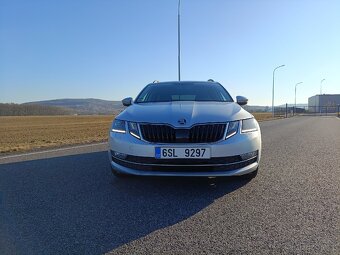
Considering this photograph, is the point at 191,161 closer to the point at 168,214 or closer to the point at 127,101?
the point at 168,214

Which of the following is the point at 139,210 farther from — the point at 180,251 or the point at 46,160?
the point at 46,160

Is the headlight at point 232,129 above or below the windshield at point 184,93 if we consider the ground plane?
below

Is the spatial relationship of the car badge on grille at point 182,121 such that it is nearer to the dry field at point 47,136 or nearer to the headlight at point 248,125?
the headlight at point 248,125

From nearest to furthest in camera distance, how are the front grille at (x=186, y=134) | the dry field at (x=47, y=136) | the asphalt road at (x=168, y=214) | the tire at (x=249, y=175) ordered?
1. the asphalt road at (x=168, y=214)
2. the front grille at (x=186, y=134)
3. the tire at (x=249, y=175)
4. the dry field at (x=47, y=136)

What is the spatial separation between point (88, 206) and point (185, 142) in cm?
131

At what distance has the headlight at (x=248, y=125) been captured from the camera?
4437 mm

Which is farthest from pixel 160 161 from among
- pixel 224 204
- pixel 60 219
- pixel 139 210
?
pixel 60 219

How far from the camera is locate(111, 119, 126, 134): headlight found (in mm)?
4475

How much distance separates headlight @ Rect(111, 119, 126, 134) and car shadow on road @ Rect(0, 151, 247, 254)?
2.57 feet

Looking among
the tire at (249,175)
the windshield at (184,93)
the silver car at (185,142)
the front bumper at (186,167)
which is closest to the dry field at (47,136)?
the windshield at (184,93)

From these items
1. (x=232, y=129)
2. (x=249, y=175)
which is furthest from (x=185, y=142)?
(x=249, y=175)

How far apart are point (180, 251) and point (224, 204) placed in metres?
1.35

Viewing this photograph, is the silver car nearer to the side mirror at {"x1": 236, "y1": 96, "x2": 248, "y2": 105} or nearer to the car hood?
the car hood

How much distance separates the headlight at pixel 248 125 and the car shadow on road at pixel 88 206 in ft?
2.68
